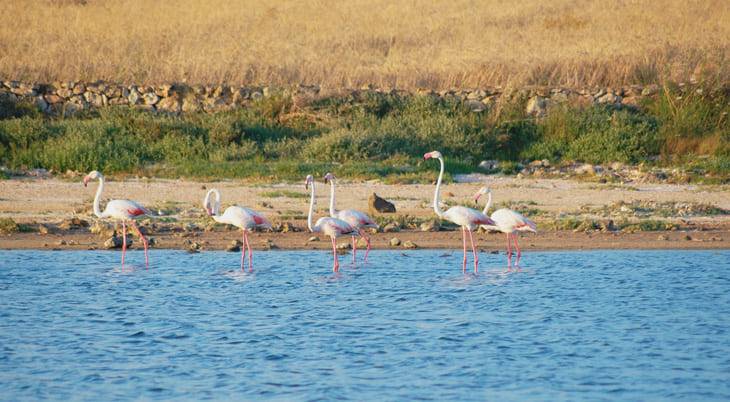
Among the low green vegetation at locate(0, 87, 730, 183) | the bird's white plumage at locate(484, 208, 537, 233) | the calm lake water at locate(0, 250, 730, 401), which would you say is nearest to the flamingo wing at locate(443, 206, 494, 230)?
the bird's white plumage at locate(484, 208, 537, 233)

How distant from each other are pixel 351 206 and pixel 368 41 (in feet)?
44.0

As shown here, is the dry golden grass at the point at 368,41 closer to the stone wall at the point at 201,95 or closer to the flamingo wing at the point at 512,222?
the stone wall at the point at 201,95

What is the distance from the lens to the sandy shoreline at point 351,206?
511 inches

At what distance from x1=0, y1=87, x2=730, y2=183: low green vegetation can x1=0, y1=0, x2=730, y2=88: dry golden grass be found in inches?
76.2

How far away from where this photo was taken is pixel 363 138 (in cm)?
1800

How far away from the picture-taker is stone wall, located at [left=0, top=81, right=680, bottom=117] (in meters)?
20.3

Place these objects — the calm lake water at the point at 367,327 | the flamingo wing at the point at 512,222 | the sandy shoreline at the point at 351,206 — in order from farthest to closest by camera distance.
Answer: the sandy shoreline at the point at 351,206, the flamingo wing at the point at 512,222, the calm lake water at the point at 367,327

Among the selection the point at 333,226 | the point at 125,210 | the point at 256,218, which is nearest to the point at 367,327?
the point at 333,226

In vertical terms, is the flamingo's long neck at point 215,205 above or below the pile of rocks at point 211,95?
below

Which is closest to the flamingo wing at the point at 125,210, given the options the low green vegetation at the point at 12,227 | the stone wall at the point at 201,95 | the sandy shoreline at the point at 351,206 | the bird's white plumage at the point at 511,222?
the sandy shoreline at the point at 351,206

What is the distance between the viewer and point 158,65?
22828 mm

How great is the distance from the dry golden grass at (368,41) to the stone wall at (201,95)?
715 mm

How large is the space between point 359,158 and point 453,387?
982 cm

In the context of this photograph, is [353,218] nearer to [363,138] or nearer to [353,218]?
[353,218]
